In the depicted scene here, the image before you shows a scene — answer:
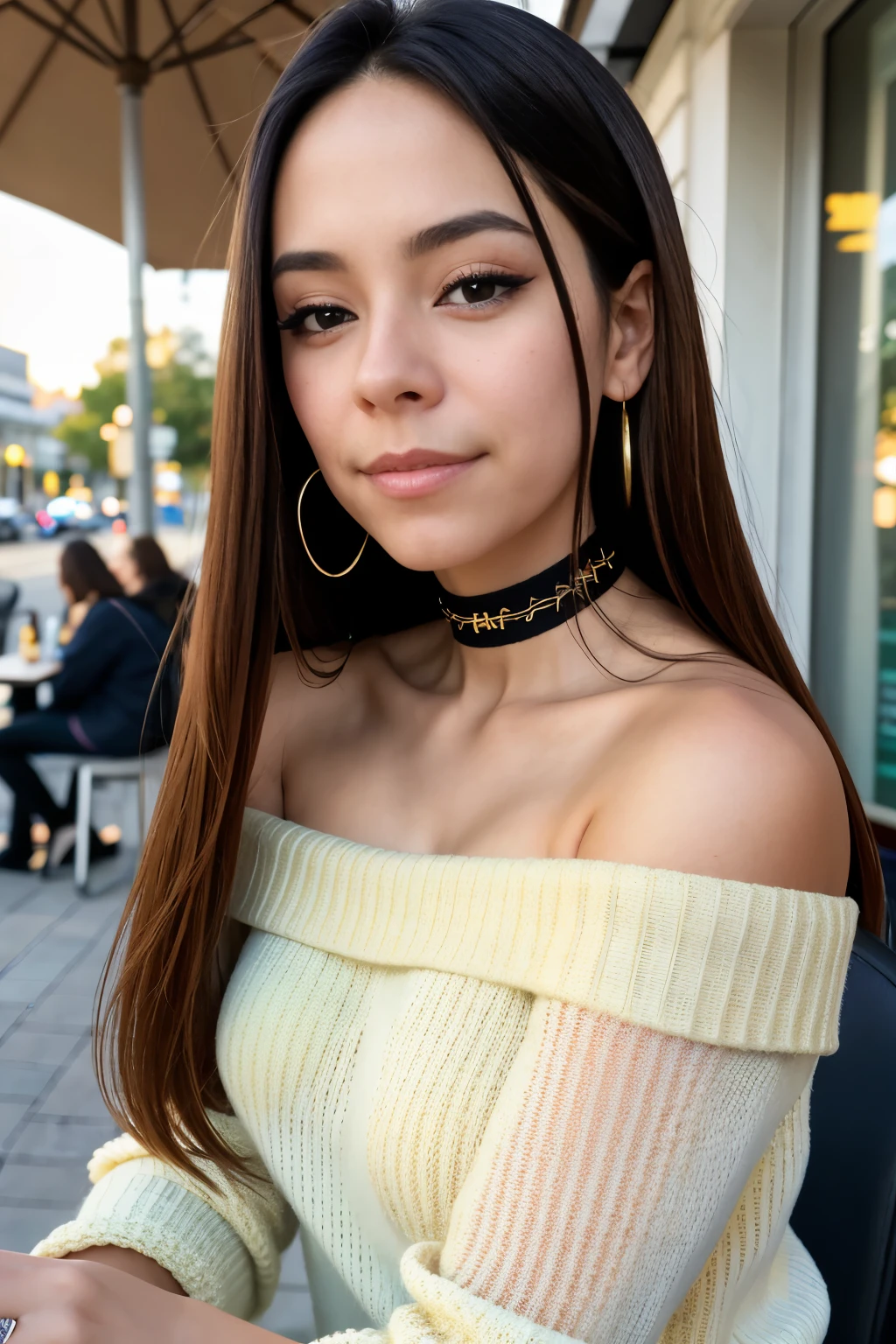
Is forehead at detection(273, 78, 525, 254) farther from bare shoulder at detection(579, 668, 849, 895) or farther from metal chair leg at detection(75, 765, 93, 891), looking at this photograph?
metal chair leg at detection(75, 765, 93, 891)

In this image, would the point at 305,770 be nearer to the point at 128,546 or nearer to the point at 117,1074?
the point at 117,1074

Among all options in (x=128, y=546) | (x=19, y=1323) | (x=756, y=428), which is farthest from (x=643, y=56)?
(x=19, y=1323)

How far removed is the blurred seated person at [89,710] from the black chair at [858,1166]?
4256mm

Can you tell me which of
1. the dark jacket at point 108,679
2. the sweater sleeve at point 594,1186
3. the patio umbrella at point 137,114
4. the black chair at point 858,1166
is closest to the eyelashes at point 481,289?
the sweater sleeve at point 594,1186

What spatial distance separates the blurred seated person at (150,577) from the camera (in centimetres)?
554

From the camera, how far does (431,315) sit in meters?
0.97

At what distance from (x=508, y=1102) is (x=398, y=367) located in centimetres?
61

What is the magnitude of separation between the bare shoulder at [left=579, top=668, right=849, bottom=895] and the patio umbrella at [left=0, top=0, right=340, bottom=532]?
402 cm

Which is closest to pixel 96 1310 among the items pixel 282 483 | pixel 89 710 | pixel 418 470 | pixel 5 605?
pixel 418 470

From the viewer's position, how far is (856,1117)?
107 cm

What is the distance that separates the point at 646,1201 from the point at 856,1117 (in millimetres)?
370

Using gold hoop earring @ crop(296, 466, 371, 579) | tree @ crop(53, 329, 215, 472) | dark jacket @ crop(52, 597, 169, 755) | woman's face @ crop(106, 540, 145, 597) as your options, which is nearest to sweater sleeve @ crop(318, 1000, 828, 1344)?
gold hoop earring @ crop(296, 466, 371, 579)

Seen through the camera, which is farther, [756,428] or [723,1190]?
[756,428]

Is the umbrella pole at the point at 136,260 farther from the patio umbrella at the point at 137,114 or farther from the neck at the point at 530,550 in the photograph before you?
the neck at the point at 530,550
